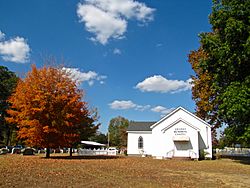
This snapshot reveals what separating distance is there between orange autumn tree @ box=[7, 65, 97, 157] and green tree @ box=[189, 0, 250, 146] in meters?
14.6

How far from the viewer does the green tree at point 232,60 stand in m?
22.6

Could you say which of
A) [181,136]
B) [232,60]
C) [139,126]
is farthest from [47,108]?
[139,126]

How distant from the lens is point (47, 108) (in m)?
28.3

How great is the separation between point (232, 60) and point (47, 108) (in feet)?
61.7

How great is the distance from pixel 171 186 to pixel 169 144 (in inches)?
971

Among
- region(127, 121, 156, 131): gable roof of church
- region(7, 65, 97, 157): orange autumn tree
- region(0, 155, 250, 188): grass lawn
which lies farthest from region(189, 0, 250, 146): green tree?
region(127, 121, 156, 131): gable roof of church

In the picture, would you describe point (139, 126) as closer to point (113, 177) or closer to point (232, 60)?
point (232, 60)

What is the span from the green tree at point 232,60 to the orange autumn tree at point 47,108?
14635 mm

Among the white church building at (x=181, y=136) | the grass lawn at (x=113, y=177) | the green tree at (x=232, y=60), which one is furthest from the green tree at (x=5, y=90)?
the green tree at (x=232, y=60)

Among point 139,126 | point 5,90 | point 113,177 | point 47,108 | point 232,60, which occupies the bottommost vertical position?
point 113,177

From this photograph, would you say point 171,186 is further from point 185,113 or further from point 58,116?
point 185,113

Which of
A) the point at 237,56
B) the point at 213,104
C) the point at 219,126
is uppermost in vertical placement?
the point at 237,56

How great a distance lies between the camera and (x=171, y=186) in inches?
459

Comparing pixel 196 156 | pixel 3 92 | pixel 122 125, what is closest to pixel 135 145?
pixel 196 156
